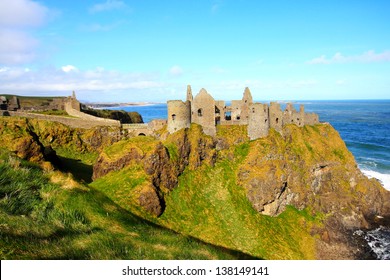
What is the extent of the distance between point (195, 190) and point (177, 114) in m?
10.7

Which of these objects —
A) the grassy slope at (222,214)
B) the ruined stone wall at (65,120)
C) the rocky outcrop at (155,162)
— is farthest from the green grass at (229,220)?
the ruined stone wall at (65,120)

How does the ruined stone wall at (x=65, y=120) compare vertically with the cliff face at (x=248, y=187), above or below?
above

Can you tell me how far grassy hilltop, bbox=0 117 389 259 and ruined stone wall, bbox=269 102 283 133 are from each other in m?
1.68

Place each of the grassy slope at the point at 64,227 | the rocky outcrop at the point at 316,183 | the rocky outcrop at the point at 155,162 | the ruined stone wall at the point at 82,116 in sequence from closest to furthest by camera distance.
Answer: the grassy slope at the point at 64,227
the rocky outcrop at the point at 155,162
the rocky outcrop at the point at 316,183
the ruined stone wall at the point at 82,116

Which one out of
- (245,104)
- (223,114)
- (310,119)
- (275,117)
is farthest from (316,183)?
(223,114)

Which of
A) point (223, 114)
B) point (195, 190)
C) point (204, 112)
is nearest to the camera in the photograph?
point (195, 190)

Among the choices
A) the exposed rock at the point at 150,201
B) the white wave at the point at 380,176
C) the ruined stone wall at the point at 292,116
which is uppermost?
the ruined stone wall at the point at 292,116

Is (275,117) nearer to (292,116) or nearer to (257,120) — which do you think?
(257,120)

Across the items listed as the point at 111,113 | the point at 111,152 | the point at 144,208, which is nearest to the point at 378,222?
the point at 144,208

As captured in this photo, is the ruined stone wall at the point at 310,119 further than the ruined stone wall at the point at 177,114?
Yes

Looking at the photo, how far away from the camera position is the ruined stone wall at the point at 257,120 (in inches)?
1580

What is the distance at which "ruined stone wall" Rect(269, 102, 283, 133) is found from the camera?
42500mm

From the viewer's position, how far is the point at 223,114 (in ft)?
137

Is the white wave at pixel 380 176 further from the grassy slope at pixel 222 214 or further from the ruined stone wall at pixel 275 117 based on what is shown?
the grassy slope at pixel 222 214
